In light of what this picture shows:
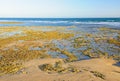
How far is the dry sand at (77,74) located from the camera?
32.2 feet

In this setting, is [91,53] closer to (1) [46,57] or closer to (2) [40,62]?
(1) [46,57]

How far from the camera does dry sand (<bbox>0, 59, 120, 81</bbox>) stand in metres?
9.83

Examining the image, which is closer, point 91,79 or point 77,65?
point 91,79

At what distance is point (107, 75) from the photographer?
10219 millimetres

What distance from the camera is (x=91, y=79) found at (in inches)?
379

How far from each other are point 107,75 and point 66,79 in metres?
2.50

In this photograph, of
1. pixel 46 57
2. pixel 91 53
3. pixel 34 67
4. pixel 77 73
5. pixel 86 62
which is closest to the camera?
pixel 77 73

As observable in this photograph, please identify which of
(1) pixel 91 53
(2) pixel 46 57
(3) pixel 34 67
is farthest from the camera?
(1) pixel 91 53

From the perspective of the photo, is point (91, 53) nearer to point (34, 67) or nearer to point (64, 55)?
point (64, 55)

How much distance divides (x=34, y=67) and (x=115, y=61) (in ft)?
20.4

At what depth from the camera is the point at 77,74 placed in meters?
10.4

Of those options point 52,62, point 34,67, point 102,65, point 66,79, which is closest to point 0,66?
point 34,67

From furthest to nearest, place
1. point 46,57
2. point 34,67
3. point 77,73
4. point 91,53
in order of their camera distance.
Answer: point 91,53 < point 46,57 < point 34,67 < point 77,73

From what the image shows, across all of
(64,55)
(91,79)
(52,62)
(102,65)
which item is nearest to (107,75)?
(91,79)
